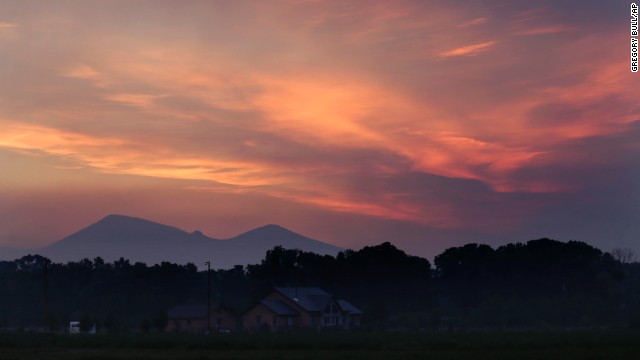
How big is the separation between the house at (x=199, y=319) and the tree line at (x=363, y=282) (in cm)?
1024

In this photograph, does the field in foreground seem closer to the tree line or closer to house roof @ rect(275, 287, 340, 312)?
house roof @ rect(275, 287, 340, 312)

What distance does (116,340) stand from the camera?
218ft

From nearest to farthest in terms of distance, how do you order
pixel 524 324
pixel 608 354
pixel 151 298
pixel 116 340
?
1. pixel 608 354
2. pixel 116 340
3. pixel 524 324
4. pixel 151 298

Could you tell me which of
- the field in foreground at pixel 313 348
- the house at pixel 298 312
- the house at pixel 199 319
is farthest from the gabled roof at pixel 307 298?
the field in foreground at pixel 313 348

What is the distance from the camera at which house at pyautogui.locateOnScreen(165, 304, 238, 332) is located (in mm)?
110300

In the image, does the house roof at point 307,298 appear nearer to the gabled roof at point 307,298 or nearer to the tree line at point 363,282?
the gabled roof at point 307,298

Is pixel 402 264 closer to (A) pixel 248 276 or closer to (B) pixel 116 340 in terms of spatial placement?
(A) pixel 248 276

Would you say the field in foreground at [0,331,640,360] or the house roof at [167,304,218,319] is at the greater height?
the house roof at [167,304,218,319]

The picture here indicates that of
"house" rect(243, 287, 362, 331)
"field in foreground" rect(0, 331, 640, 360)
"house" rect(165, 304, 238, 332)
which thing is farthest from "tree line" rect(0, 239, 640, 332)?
"field in foreground" rect(0, 331, 640, 360)

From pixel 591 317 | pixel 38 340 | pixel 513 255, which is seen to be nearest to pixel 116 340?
pixel 38 340

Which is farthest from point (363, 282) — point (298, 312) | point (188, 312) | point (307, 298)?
point (188, 312)

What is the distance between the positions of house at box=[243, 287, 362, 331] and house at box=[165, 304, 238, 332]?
94.8 inches

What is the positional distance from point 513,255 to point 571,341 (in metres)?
81.2

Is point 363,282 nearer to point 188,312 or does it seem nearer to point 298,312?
Result: point 298,312
